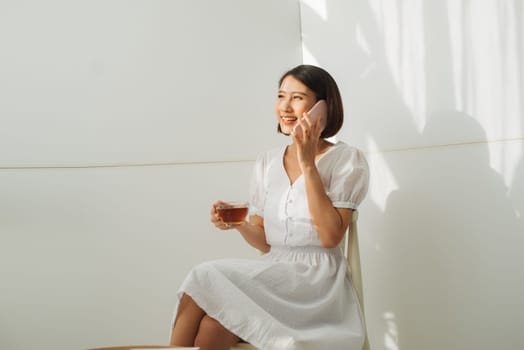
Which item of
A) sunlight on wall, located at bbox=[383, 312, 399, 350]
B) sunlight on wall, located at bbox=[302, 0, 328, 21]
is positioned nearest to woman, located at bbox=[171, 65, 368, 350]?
sunlight on wall, located at bbox=[383, 312, 399, 350]

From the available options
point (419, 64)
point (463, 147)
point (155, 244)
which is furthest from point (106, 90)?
point (463, 147)

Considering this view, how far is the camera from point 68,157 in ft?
8.56

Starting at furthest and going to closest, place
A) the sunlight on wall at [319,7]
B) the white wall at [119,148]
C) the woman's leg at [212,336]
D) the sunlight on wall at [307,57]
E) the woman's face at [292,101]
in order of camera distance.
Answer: the sunlight on wall at [307,57] < the sunlight on wall at [319,7] < the white wall at [119,148] < the woman's face at [292,101] < the woman's leg at [212,336]

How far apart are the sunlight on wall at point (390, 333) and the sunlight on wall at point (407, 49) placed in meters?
0.87

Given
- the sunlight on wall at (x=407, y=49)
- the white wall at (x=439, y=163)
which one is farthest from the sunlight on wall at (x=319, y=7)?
the sunlight on wall at (x=407, y=49)

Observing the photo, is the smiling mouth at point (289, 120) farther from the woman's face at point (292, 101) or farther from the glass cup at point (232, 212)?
the glass cup at point (232, 212)

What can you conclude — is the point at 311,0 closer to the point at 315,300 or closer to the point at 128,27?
the point at 128,27

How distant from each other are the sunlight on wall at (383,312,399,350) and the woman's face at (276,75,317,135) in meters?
0.99

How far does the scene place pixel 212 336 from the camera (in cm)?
174

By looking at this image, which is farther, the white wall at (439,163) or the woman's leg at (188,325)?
the white wall at (439,163)

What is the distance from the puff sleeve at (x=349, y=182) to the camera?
2039 mm

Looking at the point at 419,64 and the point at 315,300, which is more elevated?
the point at 419,64

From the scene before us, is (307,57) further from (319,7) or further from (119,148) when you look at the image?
(119,148)

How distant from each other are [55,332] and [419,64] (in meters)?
1.96
